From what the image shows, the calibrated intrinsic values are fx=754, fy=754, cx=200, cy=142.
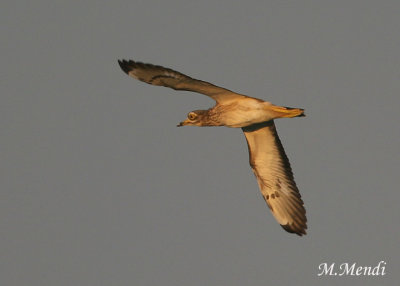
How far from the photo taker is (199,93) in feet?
53.6

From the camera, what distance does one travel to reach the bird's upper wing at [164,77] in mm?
15219

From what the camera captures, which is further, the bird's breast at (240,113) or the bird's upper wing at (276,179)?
the bird's upper wing at (276,179)

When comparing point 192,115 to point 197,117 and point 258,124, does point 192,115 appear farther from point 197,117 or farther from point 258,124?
point 258,124

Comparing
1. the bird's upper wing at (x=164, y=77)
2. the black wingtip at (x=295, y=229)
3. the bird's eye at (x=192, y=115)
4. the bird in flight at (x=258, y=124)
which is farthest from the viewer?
the black wingtip at (x=295, y=229)

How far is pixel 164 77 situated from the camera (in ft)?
50.6

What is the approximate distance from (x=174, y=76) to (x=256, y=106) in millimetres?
2170

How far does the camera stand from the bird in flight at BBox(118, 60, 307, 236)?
15.5 metres

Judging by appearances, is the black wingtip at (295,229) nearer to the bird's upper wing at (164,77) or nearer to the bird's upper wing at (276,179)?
the bird's upper wing at (276,179)

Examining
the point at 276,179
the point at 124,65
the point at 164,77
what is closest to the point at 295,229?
the point at 276,179

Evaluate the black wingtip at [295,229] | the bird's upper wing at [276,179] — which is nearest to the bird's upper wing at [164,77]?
the bird's upper wing at [276,179]

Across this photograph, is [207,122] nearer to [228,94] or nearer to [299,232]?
[228,94]

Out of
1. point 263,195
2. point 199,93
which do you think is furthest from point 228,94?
point 263,195

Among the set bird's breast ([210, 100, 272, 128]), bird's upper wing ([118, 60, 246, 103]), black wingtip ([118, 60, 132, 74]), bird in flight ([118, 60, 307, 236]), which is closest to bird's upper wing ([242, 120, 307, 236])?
bird in flight ([118, 60, 307, 236])

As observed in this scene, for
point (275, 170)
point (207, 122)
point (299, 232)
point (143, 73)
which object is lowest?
point (299, 232)
